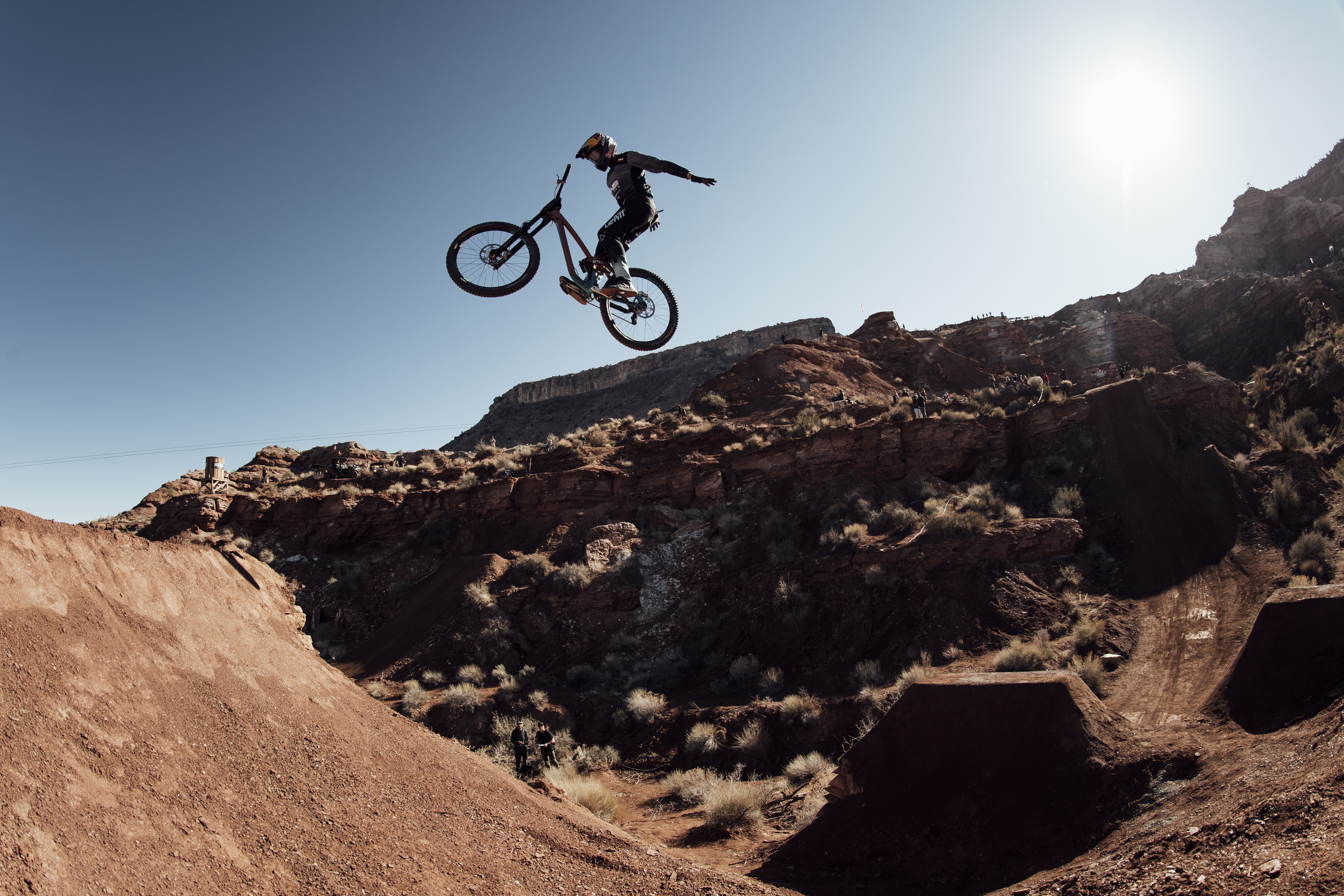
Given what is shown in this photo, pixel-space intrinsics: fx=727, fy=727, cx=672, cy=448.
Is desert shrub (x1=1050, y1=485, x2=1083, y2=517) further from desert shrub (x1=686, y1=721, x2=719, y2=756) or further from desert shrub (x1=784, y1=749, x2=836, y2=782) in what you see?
desert shrub (x1=686, y1=721, x2=719, y2=756)

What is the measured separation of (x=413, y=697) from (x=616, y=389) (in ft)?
232

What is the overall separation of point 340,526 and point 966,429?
91.7 feet

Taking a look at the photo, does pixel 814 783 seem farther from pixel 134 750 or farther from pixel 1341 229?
pixel 1341 229

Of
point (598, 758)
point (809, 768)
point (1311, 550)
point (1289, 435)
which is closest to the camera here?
point (809, 768)

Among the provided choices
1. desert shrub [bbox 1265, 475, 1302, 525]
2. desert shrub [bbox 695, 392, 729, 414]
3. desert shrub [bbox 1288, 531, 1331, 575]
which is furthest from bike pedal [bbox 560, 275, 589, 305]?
desert shrub [bbox 695, 392, 729, 414]

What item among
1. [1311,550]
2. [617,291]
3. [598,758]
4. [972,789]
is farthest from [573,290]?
[1311,550]

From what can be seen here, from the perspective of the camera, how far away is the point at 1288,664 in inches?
406

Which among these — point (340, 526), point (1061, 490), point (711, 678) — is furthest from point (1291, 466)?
point (340, 526)

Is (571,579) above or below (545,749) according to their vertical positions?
above

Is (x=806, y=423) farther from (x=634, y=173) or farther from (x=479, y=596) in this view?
(x=634, y=173)

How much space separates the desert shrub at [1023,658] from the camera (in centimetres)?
1688

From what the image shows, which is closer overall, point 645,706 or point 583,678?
point 645,706

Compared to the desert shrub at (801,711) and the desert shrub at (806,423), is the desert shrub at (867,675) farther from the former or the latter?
the desert shrub at (806,423)

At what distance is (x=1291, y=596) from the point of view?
35.2ft
